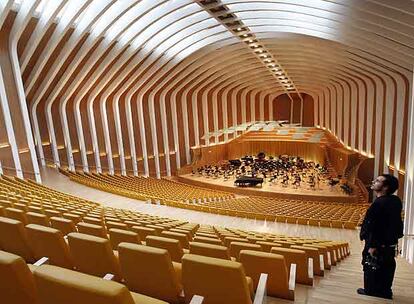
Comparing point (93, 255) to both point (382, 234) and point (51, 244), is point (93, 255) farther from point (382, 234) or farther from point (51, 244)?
point (382, 234)

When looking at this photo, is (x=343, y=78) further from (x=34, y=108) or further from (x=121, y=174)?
(x=34, y=108)

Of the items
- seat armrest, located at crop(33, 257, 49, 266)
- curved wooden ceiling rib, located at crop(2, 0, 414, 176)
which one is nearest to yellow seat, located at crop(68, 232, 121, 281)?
seat armrest, located at crop(33, 257, 49, 266)

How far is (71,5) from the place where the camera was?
47.3 feet

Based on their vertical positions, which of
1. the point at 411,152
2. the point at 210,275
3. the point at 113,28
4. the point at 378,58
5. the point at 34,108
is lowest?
the point at 411,152

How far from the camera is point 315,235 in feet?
33.4

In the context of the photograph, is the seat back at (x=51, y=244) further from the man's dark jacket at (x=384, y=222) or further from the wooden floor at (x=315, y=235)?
the man's dark jacket at (x=384, y=222)

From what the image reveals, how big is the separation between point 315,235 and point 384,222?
701 cm

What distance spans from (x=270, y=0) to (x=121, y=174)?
52.3 feet

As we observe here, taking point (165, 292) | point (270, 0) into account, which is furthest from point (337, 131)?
point (165, 292)

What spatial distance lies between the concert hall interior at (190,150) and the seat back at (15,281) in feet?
Answer: 0.03

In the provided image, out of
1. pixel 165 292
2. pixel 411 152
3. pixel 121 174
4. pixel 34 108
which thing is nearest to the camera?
pixel 165 292

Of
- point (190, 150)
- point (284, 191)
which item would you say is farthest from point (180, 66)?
point (284, 191)

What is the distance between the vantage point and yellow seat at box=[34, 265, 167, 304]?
132 cm

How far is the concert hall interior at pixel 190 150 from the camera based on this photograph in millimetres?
2521
